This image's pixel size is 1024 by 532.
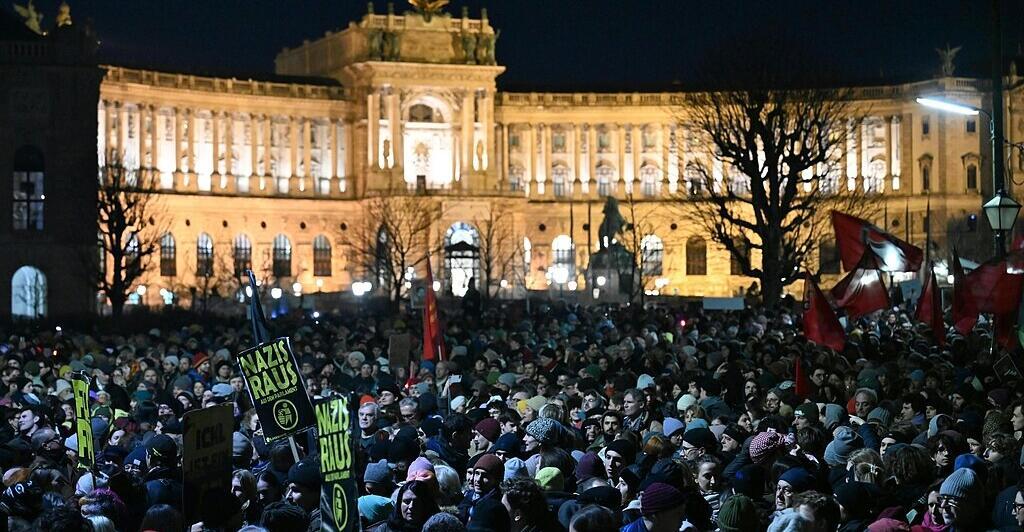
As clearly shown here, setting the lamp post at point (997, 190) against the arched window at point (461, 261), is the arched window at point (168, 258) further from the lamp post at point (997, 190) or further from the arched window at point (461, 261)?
the lamp post at point (997, 190)

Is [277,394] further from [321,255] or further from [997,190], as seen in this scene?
[321,255]

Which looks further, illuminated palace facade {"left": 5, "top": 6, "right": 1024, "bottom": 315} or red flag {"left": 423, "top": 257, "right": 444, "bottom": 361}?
illuminated palace facade {"left": 5, "top": 6, "right": 1024, "bottom": 315}

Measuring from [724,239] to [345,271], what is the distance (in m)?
72.9

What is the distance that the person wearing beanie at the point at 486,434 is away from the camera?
1952 cm

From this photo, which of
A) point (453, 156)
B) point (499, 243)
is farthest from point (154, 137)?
→ point (499, 243)

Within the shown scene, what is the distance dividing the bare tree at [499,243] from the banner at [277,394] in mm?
105423

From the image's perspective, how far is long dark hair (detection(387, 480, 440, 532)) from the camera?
47.4 ft

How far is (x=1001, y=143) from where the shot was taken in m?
29.0

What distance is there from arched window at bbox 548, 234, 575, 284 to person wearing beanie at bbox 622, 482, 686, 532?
118235mm

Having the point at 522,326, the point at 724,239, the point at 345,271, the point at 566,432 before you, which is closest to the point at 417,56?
the point at 345,271

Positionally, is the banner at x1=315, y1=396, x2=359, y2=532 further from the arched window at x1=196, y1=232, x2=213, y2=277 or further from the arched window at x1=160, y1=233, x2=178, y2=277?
the arched window at x1=160, y1=233, x2=178, y2=277

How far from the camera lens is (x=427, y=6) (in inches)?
5428

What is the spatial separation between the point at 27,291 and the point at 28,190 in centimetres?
462

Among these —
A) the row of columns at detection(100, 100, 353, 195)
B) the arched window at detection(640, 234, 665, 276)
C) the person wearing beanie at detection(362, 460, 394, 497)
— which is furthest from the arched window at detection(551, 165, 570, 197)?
the person wearing beanie at detection(362, 460, 394, 497)
